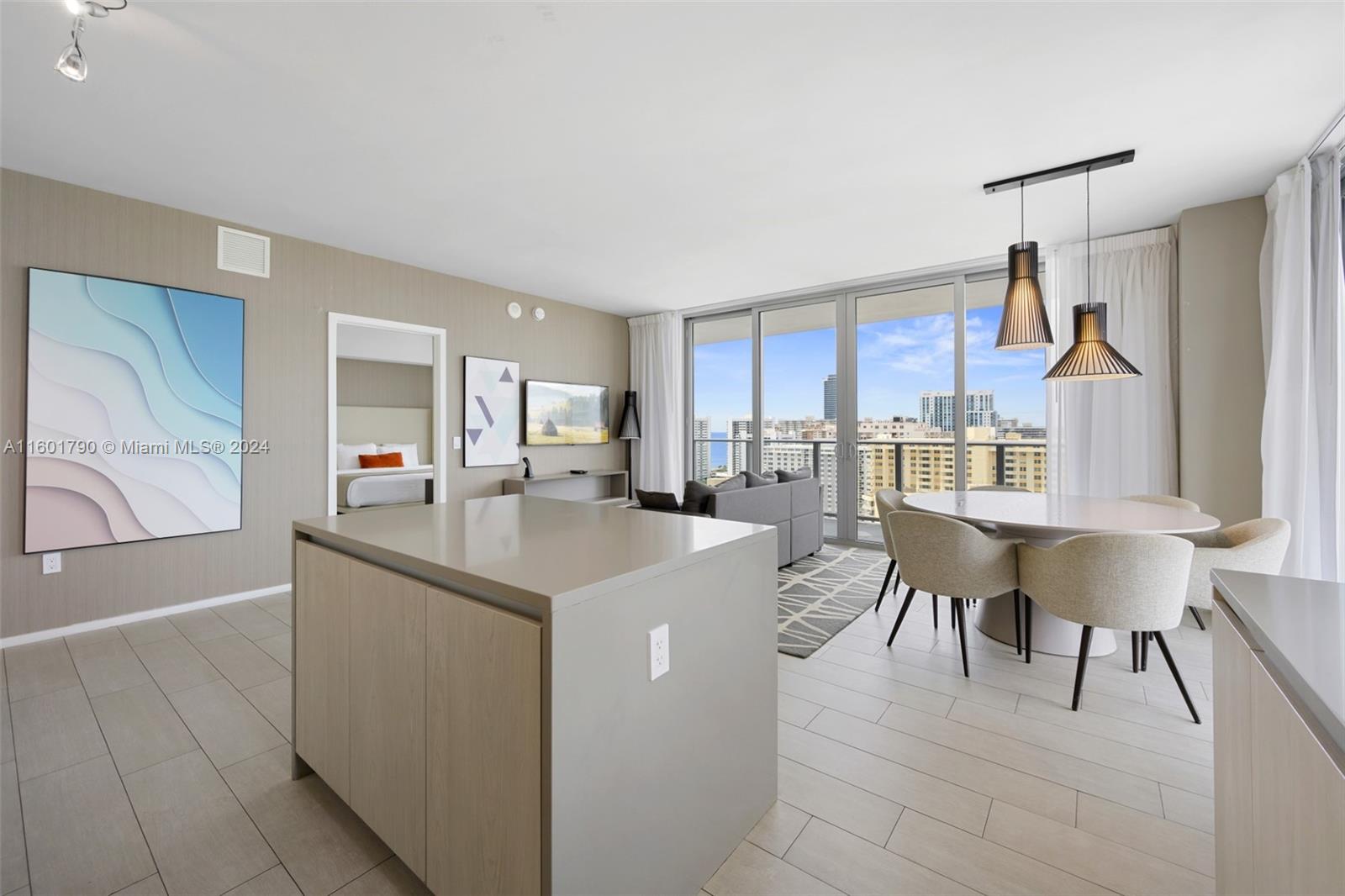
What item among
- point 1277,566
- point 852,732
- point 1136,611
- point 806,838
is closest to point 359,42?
point 806,838

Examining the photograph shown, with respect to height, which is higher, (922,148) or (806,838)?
(922,148)

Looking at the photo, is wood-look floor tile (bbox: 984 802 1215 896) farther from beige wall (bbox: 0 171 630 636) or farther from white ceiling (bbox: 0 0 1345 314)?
beige wall (bbox: 0 171 630 636)

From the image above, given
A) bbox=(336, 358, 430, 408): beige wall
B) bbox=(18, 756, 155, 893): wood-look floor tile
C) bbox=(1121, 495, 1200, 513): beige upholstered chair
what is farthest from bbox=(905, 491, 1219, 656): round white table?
bbox=(336, 358, 430, 408): beige wall

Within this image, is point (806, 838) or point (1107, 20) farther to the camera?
point (1107, 20)

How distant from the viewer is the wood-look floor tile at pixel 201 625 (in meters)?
3.10

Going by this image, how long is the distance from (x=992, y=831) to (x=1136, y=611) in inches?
48.2

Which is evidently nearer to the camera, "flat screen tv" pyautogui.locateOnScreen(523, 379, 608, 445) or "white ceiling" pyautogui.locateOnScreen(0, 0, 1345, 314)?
"white ceiling" pyautogui.locateOnScreen(0, 0, 1345, 314)

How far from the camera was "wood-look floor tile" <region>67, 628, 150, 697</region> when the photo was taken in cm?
251

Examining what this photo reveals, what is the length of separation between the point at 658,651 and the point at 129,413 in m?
3.81

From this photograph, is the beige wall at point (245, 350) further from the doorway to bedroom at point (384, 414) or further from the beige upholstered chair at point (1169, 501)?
the beige upholstered chair at point (1169, 501)

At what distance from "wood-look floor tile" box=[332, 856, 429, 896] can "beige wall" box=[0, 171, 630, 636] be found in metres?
3.08

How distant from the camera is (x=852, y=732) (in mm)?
2107

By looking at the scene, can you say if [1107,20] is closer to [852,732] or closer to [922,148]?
[922,148]

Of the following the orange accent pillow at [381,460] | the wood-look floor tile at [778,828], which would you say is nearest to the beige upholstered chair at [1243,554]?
the wood-look floor tile at [778,828]
